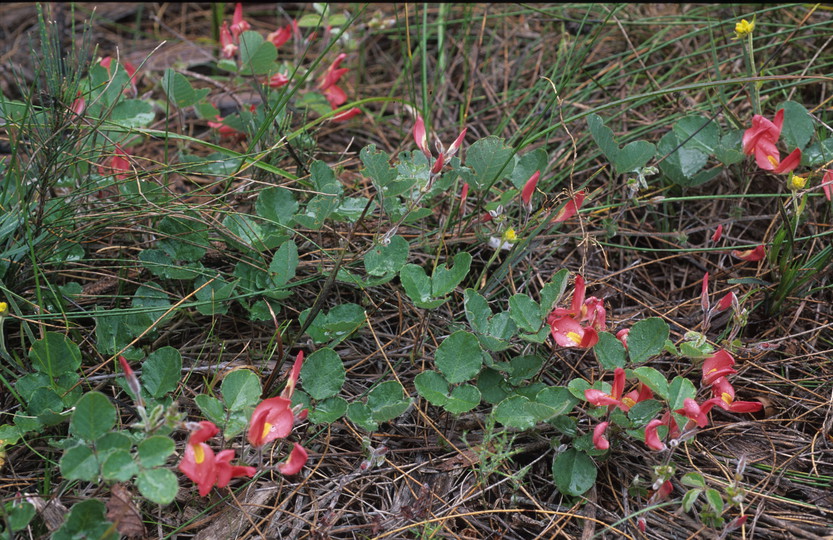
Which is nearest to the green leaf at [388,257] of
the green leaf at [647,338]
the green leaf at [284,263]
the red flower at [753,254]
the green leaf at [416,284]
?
the green leaf at [416,284]

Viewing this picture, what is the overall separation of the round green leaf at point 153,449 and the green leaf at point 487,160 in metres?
0.88

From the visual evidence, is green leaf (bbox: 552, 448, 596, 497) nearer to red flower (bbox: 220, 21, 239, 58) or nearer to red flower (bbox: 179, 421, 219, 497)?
red flower (bbox: 179, 421, 219, 497)

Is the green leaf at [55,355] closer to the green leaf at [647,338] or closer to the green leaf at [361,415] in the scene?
the green leaf at [361,415]

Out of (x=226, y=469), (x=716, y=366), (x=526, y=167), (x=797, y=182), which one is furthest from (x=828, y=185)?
(x=226, y=469)

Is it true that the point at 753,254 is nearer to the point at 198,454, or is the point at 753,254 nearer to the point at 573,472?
the point at 573,472

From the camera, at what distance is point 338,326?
144cm

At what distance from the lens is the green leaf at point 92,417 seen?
110cm

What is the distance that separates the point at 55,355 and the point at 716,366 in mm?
1308

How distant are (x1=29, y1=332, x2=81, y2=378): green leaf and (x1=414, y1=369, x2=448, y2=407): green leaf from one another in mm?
679

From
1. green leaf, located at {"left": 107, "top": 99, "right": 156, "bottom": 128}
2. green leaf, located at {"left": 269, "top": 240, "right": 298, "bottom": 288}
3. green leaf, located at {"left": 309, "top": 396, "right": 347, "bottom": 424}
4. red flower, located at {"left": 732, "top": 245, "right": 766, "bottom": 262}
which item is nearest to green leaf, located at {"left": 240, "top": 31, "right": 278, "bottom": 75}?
green leaf, located at {"left": 107, "top": 99, "right": 156, "bottom": 128}

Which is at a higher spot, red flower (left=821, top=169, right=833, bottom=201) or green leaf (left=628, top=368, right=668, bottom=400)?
red flower (left=821, top=169, right=833, bottom=201)

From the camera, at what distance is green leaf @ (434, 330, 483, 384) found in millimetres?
1355

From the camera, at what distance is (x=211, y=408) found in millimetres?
1244

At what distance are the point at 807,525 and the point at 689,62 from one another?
1.48 m
